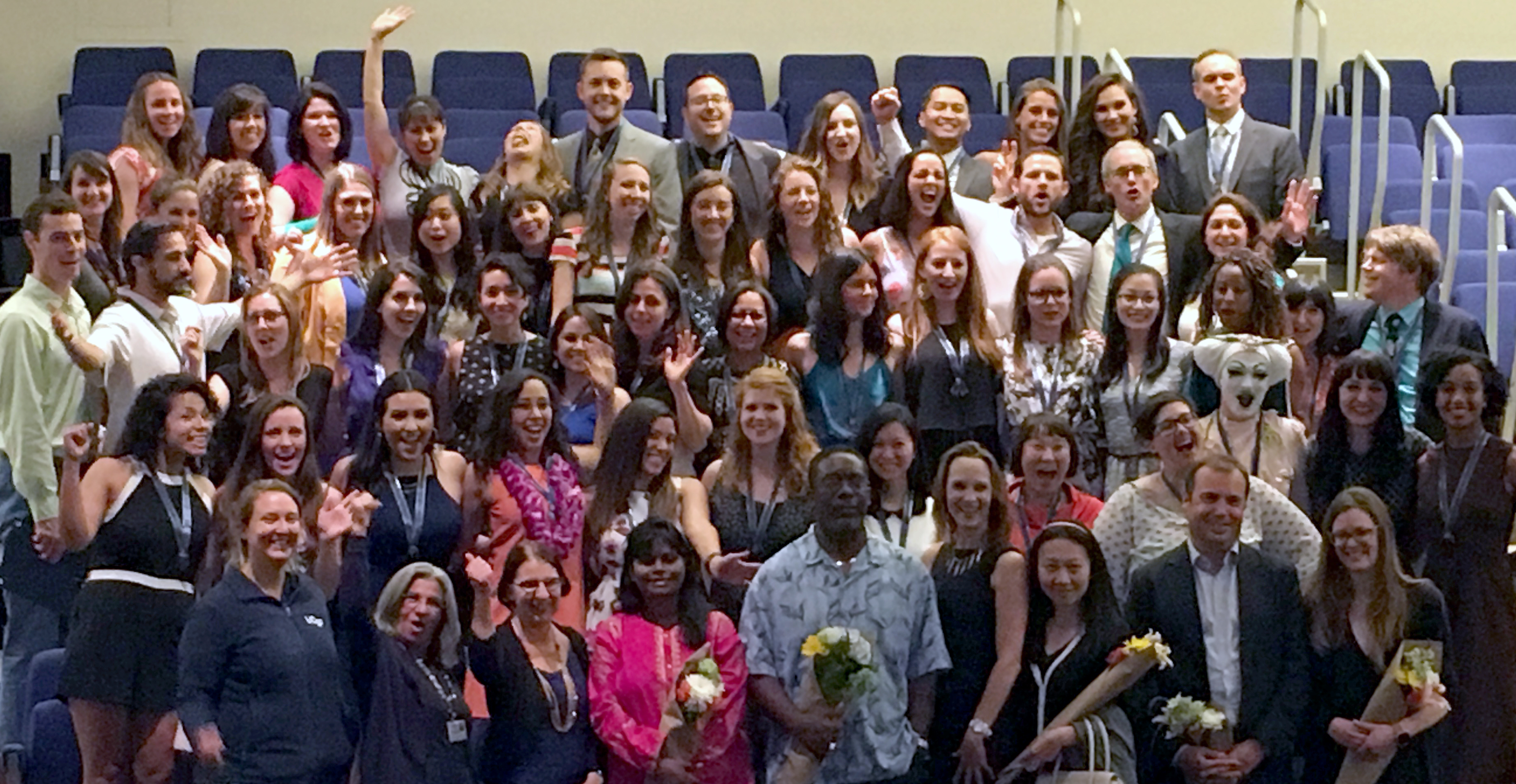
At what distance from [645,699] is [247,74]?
478cm

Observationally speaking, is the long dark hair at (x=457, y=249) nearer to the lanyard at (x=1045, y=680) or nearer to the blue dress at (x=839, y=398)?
the blue dress at (x=839, y=398)

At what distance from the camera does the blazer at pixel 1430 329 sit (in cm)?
592

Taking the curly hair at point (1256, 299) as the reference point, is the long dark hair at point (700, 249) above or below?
above

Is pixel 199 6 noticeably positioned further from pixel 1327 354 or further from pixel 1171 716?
pixel 1171 716

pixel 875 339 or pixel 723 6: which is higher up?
pixel 723 6

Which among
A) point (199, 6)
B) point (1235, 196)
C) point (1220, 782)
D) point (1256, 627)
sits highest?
point (199, 6)

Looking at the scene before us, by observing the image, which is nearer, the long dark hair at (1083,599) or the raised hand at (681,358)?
→ the long dark hair at (1083,599)

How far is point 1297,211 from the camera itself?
21.3ft

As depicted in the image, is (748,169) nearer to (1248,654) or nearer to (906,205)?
(906,205)

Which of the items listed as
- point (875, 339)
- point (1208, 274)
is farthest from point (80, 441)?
point (1208, 274)

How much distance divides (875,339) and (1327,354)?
1247mm

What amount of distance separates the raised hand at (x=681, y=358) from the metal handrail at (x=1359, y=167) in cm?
267

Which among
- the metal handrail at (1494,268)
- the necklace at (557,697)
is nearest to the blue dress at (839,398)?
the necklace at (557,697)

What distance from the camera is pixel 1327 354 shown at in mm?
6031
